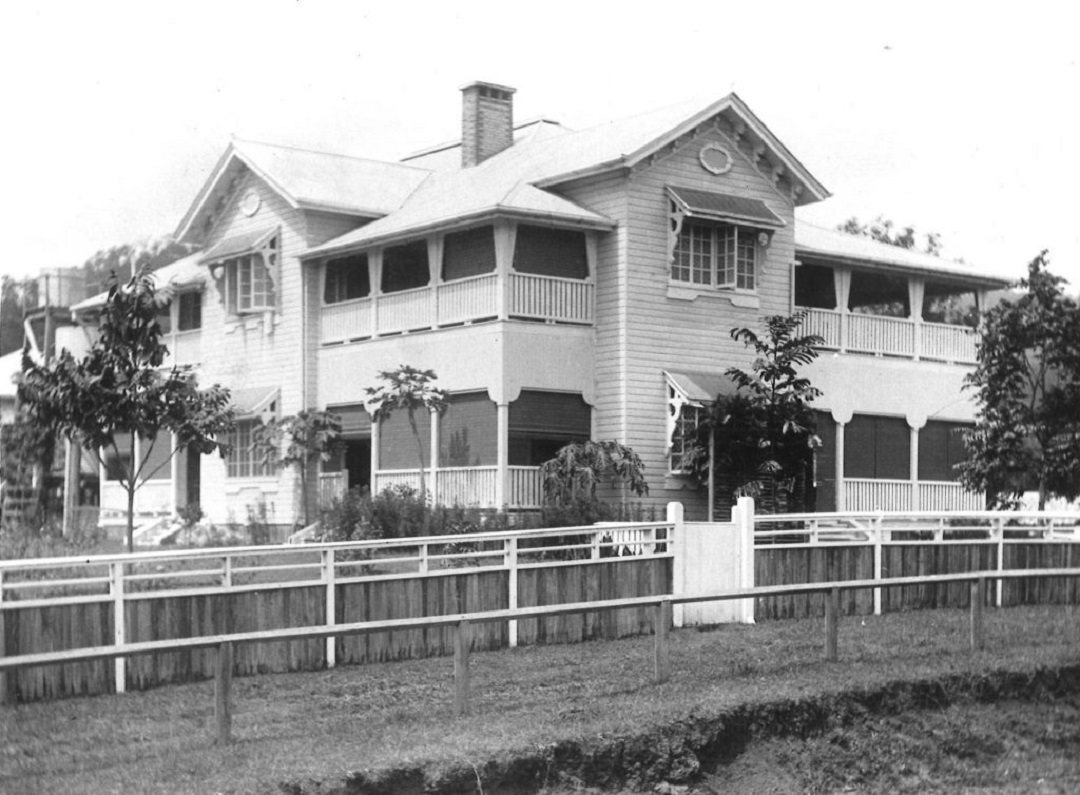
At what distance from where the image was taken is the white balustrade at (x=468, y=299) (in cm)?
2822

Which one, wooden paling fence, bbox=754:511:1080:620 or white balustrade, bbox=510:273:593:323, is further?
white balustrade, bbox=510:273:593:323

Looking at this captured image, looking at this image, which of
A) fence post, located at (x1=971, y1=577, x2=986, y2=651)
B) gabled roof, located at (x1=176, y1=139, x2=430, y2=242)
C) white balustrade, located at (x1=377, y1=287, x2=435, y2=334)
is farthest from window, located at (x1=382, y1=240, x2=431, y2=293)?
fence post, located at (x1=971, y1=577, x2=986, y2=651)

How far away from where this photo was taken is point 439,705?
41.9 ft

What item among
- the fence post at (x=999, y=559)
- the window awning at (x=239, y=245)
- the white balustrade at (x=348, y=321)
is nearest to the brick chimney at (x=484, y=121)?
the window awning at (x=239, y=245)

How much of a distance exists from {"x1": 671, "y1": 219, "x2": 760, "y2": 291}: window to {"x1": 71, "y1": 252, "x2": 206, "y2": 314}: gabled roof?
10641 millimetres

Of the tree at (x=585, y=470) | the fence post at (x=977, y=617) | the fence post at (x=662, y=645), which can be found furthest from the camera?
the tree at (x=585, y=470)

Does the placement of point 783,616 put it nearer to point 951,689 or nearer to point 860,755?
point 951,689

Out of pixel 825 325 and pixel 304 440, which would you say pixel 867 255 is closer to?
pixel 825 325

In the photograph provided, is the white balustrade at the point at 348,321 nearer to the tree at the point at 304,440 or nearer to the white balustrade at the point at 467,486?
the tree at the point at 304,440

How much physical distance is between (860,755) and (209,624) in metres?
6.20

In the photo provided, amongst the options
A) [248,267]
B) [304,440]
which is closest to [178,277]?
[248,267]

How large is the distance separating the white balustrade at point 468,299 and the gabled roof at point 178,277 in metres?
7.44

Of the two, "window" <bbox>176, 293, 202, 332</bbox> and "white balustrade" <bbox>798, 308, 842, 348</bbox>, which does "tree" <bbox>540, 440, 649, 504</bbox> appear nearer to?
"white balustrade" <bbox>798, 308, 842, 348</bbox>

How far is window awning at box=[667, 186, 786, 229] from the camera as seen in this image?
29062mm
